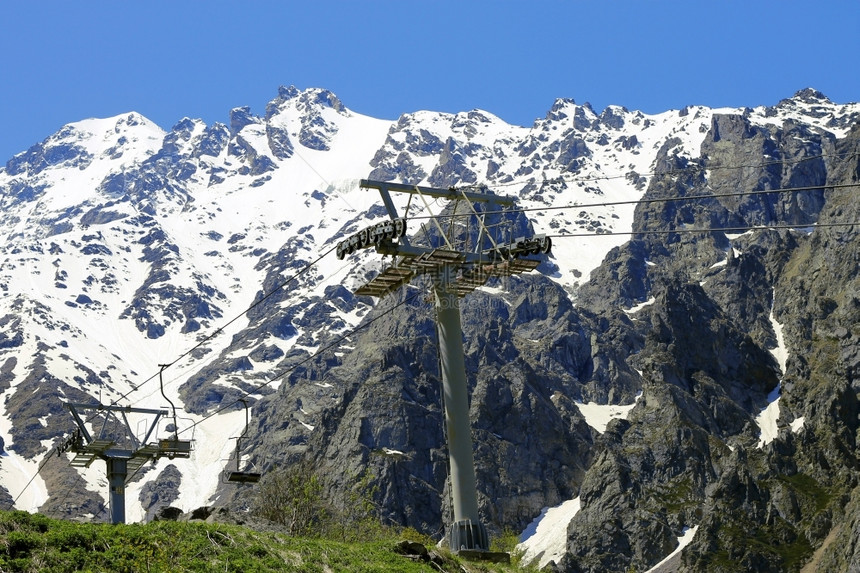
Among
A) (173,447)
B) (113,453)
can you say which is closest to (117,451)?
(113,453)

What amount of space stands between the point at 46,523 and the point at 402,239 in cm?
1545

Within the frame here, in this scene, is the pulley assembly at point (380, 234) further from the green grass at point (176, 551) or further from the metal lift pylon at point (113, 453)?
the metal lift pylon at point (113, 453)

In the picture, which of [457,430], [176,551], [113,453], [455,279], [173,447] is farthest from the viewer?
[173,447]

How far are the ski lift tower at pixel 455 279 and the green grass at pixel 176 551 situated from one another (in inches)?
83.8

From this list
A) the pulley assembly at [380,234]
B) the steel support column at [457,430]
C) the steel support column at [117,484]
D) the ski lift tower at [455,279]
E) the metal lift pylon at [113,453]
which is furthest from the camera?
the metal lift pylon at [113,453]

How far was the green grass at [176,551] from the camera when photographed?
3322 centimetres

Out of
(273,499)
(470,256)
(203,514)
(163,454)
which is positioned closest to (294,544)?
(203,514)

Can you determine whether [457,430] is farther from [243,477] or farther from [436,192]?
[243,477]

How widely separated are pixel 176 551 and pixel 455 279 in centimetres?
1374

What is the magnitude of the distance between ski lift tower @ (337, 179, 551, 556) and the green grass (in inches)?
83.8

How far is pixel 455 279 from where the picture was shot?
141ft

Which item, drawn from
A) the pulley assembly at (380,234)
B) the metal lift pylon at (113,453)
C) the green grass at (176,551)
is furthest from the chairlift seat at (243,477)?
the pulley assembly at (380,234)

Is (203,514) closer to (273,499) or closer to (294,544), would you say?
(294,544)

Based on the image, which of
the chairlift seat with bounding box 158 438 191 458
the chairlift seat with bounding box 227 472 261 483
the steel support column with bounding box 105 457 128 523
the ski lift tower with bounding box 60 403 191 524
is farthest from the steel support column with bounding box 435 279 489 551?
the chairlift seat with bounding box 158 438 191 458
